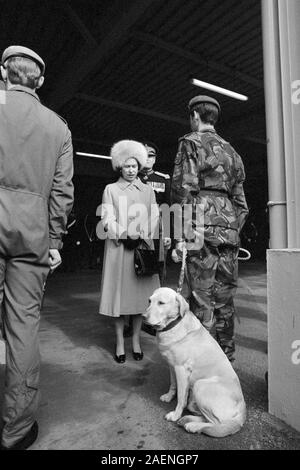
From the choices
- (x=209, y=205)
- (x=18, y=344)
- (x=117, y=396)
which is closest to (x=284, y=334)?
(x=209, y=205)

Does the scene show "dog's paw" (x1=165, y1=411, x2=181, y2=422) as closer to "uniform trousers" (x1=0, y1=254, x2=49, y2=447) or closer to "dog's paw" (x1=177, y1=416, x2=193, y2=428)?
"dog's paw" (x1=177, y1=416, x2=193, y2=428)

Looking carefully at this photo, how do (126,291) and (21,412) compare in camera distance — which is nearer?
(21,412)

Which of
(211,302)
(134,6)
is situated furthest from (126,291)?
(134,6)

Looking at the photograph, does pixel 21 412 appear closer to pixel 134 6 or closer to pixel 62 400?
pixel 62 400

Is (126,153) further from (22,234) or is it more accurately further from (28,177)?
(22,234)

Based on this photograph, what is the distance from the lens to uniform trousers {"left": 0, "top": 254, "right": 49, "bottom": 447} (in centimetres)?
151

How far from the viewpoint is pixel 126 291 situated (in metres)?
2.75

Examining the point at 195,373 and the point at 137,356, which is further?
the point at 137,356

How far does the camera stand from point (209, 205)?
7.47 feet

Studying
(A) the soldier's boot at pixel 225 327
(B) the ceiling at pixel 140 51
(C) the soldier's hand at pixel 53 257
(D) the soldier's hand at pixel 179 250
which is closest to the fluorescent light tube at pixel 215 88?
(B) the ceiling at pixel 140 51

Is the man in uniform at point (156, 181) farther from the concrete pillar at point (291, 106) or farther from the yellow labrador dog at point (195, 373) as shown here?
the concrete pillar at point (291, 106)

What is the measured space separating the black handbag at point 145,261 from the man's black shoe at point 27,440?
1365 mm

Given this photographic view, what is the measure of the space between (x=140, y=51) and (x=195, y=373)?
5.65 metres

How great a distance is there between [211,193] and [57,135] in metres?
1.15
